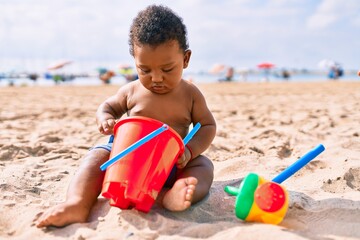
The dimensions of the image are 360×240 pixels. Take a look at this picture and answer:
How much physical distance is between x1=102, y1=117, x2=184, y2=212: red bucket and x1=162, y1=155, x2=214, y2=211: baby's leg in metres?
0.07

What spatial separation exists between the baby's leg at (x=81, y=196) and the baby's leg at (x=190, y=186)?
12.5 inches

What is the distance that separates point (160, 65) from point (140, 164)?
0.47 m

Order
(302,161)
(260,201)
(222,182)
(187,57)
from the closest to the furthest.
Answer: (260,201)
(302,161)
(187,57)
(222,182)

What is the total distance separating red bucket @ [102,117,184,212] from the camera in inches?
64.1

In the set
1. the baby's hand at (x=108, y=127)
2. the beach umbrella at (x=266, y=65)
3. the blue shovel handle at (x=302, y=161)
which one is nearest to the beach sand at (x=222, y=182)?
the blue shovel handle at (x=302, y=161)

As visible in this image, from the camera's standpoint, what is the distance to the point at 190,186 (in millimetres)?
1697

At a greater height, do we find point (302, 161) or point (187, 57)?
point (187, 57)

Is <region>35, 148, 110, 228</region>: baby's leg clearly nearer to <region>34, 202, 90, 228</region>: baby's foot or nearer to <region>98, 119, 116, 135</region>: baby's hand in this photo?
<region>34, 202, 90, 228</region>: baby's foot

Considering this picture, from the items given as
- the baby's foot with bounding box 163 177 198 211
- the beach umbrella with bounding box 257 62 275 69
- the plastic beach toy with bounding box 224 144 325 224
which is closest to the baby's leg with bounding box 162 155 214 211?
the baby's foot with bounding box 163 177 198 211

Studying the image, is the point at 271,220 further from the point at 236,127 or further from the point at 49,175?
the point at 236,127

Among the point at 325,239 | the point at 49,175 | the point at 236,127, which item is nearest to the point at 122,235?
the point at 325,239

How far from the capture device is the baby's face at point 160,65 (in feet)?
6.08

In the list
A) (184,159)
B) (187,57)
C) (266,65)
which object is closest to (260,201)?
(184,159)

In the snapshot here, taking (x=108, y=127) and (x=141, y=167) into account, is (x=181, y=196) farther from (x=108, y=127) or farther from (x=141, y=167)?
(x=108, y=127)
